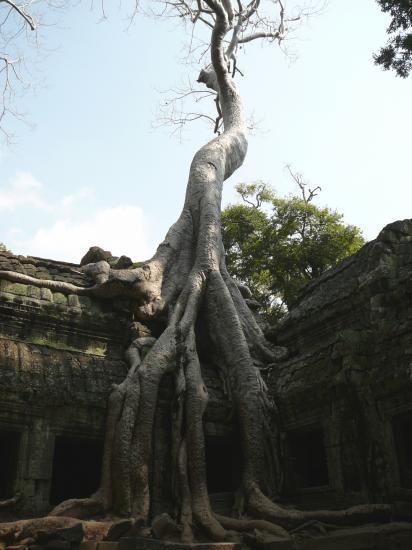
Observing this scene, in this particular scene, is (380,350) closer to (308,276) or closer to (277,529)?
(277,529)

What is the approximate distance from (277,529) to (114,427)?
5.69ft

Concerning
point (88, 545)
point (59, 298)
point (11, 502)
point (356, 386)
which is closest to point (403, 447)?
point (356, 386)

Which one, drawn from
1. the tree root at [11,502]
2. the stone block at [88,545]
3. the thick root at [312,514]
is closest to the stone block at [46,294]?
the tree root at [11,502]

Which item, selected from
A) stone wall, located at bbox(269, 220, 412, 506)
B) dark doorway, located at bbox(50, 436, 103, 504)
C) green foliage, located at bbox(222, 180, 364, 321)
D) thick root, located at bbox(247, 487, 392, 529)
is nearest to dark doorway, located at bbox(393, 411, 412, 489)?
stone wall, located at bbox(269, 220, 412, 506)

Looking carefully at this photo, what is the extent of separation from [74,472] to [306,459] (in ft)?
8.62

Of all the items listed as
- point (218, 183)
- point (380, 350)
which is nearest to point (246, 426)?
point (380, 350)

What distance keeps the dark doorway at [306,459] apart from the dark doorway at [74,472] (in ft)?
6.84

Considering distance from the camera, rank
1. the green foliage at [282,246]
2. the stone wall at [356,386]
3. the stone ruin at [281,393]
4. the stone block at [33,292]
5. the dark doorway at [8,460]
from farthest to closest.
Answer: the green foliage at [282,246] → the stone block at [33,292] → the dark doorway at [8,460] → the stone ruin at [281,393] → the stone wall at [356,386]

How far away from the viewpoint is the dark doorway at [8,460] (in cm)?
506

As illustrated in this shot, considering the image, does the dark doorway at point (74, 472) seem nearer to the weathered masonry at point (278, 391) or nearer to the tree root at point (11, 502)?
the weathered masonry at point (278, 391)

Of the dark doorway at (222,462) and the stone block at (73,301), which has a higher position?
the stone block at (73,301)

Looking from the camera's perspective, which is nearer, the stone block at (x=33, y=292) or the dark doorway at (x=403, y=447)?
the dark doorway at (x=403, y=447)

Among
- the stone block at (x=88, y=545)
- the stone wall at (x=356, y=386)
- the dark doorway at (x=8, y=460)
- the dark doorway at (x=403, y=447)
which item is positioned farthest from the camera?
the dark doorway at (x=8, y=460)

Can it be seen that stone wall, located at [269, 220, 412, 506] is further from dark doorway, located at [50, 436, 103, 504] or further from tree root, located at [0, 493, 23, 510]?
tree root, located at [0, 493, 23, 510]
